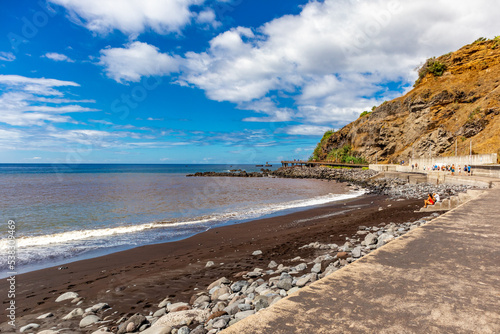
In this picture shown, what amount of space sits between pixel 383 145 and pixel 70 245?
70.0m

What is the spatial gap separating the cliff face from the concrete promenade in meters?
41.6

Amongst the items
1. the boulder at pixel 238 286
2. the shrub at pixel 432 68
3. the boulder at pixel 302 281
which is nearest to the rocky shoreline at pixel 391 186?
the boulder at pixel 302 281

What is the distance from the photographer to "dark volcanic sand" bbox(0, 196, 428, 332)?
514 centimetres

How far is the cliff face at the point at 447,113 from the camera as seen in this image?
139 ft

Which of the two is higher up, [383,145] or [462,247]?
[383,145]

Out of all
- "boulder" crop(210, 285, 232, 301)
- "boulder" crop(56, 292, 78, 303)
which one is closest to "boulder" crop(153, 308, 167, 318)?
"boulder" crop(210, 285, 232, 301)

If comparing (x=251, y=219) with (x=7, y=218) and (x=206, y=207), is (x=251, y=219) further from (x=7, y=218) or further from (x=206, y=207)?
(x=7, y=218)

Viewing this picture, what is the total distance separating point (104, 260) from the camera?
862cm

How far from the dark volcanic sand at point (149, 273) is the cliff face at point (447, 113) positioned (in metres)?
40.0

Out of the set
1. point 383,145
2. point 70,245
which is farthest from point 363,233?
point 383,145

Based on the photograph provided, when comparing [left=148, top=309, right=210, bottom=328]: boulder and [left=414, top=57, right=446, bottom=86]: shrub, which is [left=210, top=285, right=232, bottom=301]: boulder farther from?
[left=414, top=57, right=446, bottom=86]: shrub

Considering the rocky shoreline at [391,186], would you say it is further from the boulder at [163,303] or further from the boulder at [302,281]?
the boulder at [163,303]

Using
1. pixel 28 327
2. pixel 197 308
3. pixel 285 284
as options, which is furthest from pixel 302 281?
pixel 28 327

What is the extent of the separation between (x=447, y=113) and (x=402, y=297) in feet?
209
